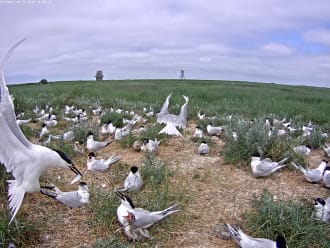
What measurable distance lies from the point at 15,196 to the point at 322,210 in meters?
2.67

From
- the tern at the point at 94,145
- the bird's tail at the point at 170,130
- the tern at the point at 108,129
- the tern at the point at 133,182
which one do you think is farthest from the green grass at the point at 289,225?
the tern at the point at 108,129

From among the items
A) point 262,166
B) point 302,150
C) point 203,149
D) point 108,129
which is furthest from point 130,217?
point 108,129

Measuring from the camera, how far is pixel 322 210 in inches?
135

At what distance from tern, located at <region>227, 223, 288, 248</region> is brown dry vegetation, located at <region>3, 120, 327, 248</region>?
0.37ft

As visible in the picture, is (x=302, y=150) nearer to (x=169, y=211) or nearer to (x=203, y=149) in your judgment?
(x=203, y=149)

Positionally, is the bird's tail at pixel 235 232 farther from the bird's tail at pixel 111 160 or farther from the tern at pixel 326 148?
the tern at pixel 326 148

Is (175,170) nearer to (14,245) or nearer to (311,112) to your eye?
(14,245)

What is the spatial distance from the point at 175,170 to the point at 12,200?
1.94 metres

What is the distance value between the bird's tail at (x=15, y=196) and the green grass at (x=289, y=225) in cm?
192

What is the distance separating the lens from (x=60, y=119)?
809 cm

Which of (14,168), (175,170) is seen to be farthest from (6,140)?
(175,170)

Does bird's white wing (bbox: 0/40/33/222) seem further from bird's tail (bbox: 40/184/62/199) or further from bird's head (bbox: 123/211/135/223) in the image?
bird's head (bbox: 123/211/135/223)

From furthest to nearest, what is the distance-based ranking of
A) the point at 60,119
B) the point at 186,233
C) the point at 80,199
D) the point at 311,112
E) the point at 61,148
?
the point at 311,112 < the point at 60,119 < the point at 61,148 < the point at 80,199 < the point at 186,233

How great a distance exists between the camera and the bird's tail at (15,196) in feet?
10.5
